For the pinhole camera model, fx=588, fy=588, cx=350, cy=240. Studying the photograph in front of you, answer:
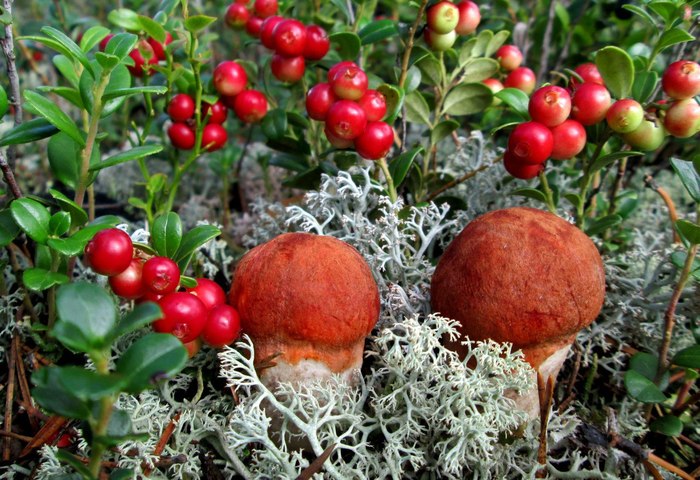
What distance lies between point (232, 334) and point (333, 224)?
697 mm

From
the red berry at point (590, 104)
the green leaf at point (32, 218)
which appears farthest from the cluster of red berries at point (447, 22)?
the green leaf at point (32, 218)

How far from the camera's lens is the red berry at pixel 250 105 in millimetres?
1993

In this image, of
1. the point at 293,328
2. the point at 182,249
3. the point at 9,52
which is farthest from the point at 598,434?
the point at 9,52

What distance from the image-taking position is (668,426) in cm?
150

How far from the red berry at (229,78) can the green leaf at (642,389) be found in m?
1.47

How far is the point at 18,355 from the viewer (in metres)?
1.65

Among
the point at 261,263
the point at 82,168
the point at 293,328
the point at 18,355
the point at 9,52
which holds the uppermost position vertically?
the point at 9,52

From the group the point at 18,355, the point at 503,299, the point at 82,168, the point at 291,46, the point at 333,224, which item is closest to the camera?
the point at 503,299

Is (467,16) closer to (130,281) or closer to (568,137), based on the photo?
(568,137)

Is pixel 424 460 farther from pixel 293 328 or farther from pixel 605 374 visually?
pixel 605 374

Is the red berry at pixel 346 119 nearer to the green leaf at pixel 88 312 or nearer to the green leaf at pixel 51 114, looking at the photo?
the green leaf at pixel 51 114

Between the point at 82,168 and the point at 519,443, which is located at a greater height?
the point at 82,168

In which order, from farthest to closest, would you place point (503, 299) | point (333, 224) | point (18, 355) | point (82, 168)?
point (333, 224)
point (18, 355)
point (82, 168)
point (503, 299)

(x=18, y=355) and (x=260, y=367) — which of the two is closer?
(x=260, y=367)
